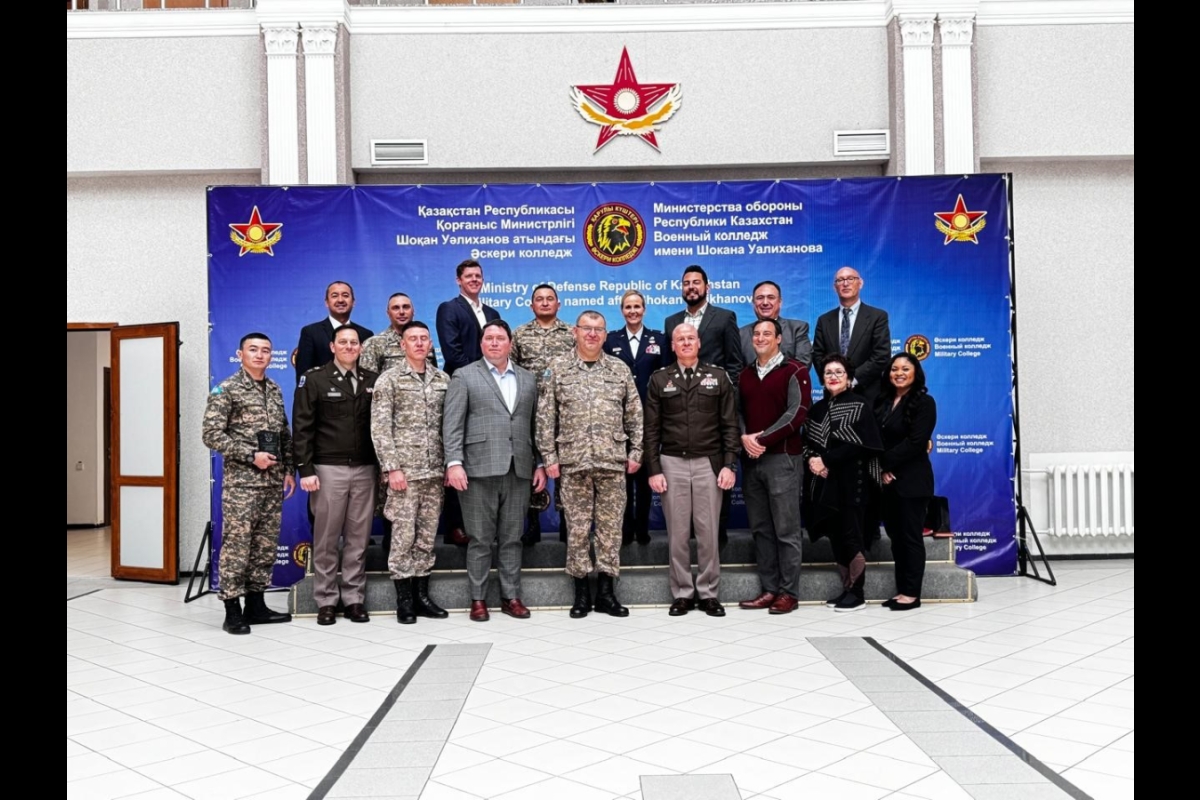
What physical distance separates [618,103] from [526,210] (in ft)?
5.01

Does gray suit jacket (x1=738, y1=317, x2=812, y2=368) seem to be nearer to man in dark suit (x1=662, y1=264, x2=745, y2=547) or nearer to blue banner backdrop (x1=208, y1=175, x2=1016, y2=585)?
man in dark suit (x1=662, y1=264, x2=745, y2=547)

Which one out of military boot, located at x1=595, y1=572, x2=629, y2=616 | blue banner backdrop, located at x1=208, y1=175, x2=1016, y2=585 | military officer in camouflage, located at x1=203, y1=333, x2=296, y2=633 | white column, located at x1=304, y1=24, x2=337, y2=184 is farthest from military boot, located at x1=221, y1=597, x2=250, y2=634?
white column, located at x1=304, y1=24, x2=337, y2=184

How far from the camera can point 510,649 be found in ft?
15.5

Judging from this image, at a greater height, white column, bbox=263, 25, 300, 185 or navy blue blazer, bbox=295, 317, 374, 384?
white column, bbox=263, 25, 300, 185

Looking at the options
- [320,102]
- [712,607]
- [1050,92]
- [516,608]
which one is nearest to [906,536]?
[712,607]

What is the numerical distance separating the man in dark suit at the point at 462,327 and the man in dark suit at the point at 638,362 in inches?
31.7

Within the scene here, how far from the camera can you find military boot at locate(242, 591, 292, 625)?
17.9 feet

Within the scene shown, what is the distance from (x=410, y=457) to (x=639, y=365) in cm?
153

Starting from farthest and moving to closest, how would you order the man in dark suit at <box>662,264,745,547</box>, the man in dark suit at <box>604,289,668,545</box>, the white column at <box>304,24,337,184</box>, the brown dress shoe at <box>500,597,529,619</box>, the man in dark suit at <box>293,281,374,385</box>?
the white column at <box>304,24,337,184</box> → the man in dark suit at <box>293,281,374,385</box> → the man in dark suit at <box>604,289,668,545</box> → the man in dark suit at <box>662,264,745,547</box> → the brown dress shoe at <box>500,597,529,619</box>

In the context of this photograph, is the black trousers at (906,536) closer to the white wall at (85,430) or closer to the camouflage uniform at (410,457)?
the camouflage uniform at (410,457)

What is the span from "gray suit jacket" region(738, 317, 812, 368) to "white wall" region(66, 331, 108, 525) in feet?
29.7

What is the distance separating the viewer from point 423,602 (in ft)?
18.1

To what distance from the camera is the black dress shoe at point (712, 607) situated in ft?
17.9

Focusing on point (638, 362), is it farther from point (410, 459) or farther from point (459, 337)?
point (410, 459)
